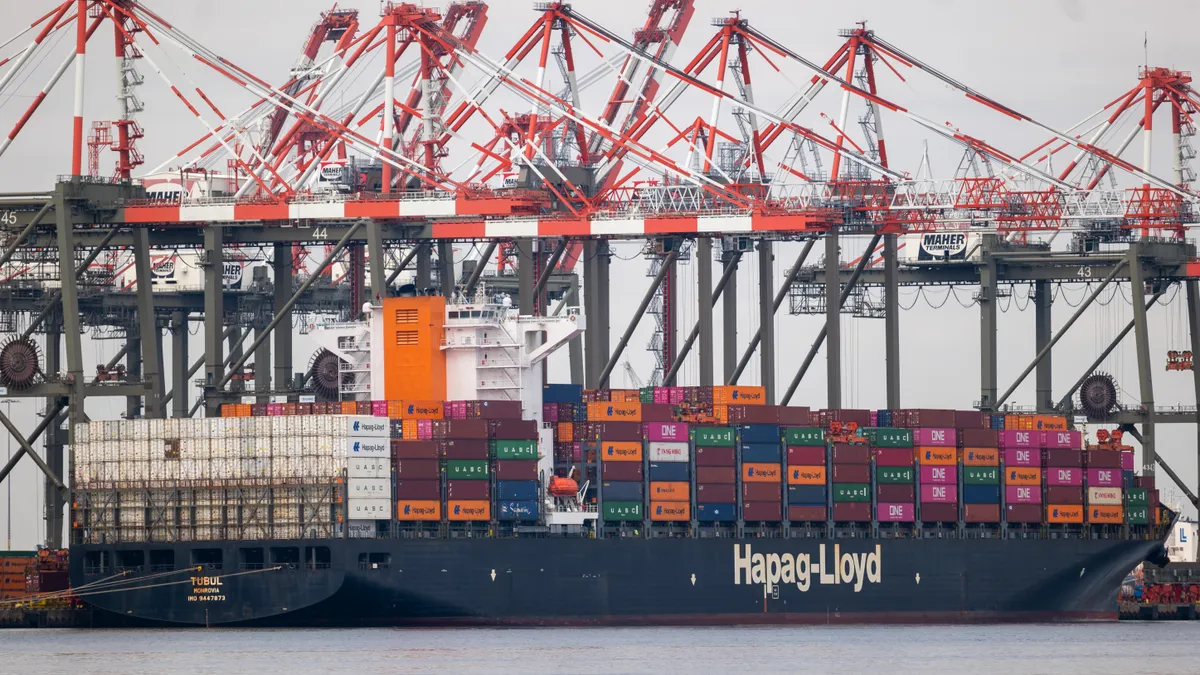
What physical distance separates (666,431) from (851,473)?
22.0 feet

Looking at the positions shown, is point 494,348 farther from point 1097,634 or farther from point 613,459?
point 1097,634

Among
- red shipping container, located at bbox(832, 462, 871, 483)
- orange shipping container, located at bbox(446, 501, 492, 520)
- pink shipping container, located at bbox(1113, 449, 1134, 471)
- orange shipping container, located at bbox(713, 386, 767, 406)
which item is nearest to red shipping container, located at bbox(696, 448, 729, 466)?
orange shipping container, located at bbox(713, 386, 767, 406)

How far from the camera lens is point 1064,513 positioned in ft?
294

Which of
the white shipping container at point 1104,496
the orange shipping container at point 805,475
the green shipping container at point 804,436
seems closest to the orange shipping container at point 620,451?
the green shipping container at point 804,436

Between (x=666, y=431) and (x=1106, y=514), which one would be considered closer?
(x=666, y=431)

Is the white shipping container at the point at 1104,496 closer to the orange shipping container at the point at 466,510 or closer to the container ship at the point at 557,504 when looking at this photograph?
the container ship at the point at 557,504

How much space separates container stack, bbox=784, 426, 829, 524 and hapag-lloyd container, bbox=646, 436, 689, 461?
3.56m

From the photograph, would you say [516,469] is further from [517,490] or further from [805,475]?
[805,475]

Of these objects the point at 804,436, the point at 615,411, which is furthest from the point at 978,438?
the point at 615,411

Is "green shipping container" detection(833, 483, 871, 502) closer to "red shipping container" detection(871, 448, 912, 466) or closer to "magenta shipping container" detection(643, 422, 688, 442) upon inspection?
"red shipping container" detection(871, 448, 912, 466)

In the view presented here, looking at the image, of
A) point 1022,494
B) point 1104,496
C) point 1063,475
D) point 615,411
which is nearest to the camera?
point 615,411

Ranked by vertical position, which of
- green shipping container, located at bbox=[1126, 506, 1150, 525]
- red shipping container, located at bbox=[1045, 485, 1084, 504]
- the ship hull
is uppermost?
red shipping container, located at bbox=[1045, 485, 1084, 504]

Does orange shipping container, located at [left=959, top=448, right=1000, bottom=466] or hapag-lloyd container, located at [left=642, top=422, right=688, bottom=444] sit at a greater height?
hapag-lloyd container, located at [left=642, top=422, right=688, bottom=444]

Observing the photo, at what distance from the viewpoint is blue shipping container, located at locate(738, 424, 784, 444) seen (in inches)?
3307
